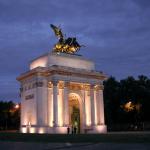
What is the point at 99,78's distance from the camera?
4938 cm

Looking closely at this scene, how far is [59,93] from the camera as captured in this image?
44781 mm

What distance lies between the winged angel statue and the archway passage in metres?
7.19

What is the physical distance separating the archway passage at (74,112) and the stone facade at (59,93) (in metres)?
0.45

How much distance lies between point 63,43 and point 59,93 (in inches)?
340

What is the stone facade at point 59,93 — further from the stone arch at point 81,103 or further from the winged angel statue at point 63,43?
the winged angel statue at point 63,43

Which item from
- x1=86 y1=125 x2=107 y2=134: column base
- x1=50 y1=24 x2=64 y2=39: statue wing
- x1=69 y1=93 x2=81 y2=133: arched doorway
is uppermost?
x1=50 y1=24 x2=64 y2=39: statue wing

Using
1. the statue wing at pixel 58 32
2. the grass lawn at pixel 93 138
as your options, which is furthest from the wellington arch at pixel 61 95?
the grass lawn at pixel 93 138

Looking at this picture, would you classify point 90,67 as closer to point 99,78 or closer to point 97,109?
point 99,78

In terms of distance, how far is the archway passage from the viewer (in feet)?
159

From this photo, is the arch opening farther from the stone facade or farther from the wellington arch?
the stone facade

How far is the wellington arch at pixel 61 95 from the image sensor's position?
44062 millimetres

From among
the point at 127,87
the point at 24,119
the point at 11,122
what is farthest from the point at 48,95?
the point at 11,122

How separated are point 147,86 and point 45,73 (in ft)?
104

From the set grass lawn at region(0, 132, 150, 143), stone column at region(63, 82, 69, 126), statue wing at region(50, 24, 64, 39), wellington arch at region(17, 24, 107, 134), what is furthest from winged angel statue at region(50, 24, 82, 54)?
grass lawn at region(0, 132, 150, 143)
